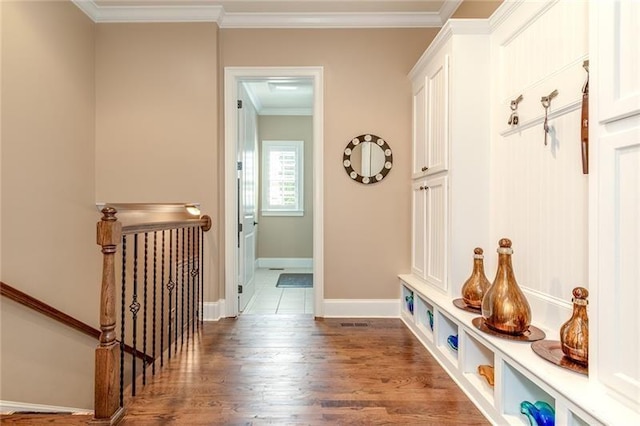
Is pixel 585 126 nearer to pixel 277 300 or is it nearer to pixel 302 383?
pixel 302 383

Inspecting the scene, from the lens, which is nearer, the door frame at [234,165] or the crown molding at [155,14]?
the crown molding at [155,14]

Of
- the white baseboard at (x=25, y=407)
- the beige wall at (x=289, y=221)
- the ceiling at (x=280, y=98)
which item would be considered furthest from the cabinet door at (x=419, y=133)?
the beige wall at (x=289, y=221)

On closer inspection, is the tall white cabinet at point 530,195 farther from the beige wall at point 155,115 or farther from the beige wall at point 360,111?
the beige wall at point 155,115

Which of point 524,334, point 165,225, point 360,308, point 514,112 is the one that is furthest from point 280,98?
point 524,334

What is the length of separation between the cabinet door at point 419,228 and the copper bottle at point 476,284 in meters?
0.69

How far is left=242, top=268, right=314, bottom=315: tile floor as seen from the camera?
352 cm

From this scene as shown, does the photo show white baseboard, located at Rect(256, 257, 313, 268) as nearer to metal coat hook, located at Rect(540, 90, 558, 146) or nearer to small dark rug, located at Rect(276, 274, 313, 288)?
small dark rug, located at Rect(276, 274, 313, 288)

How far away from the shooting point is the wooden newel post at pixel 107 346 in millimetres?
1542

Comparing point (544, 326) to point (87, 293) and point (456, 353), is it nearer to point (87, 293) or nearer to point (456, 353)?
point (456, 353)

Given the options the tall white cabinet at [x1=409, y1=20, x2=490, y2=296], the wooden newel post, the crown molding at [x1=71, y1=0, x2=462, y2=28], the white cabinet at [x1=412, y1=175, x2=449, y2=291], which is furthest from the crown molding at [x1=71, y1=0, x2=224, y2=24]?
the white cabinet at [x1=412, y1=175, x2=449, y2=291]

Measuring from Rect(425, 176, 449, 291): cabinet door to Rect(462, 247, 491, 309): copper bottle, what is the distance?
26 centimetres

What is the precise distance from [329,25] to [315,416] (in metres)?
3.12

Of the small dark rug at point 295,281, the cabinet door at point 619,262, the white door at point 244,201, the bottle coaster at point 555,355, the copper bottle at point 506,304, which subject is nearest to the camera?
the cabinet door at point 619,262

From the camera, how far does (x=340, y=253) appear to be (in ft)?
10.5
